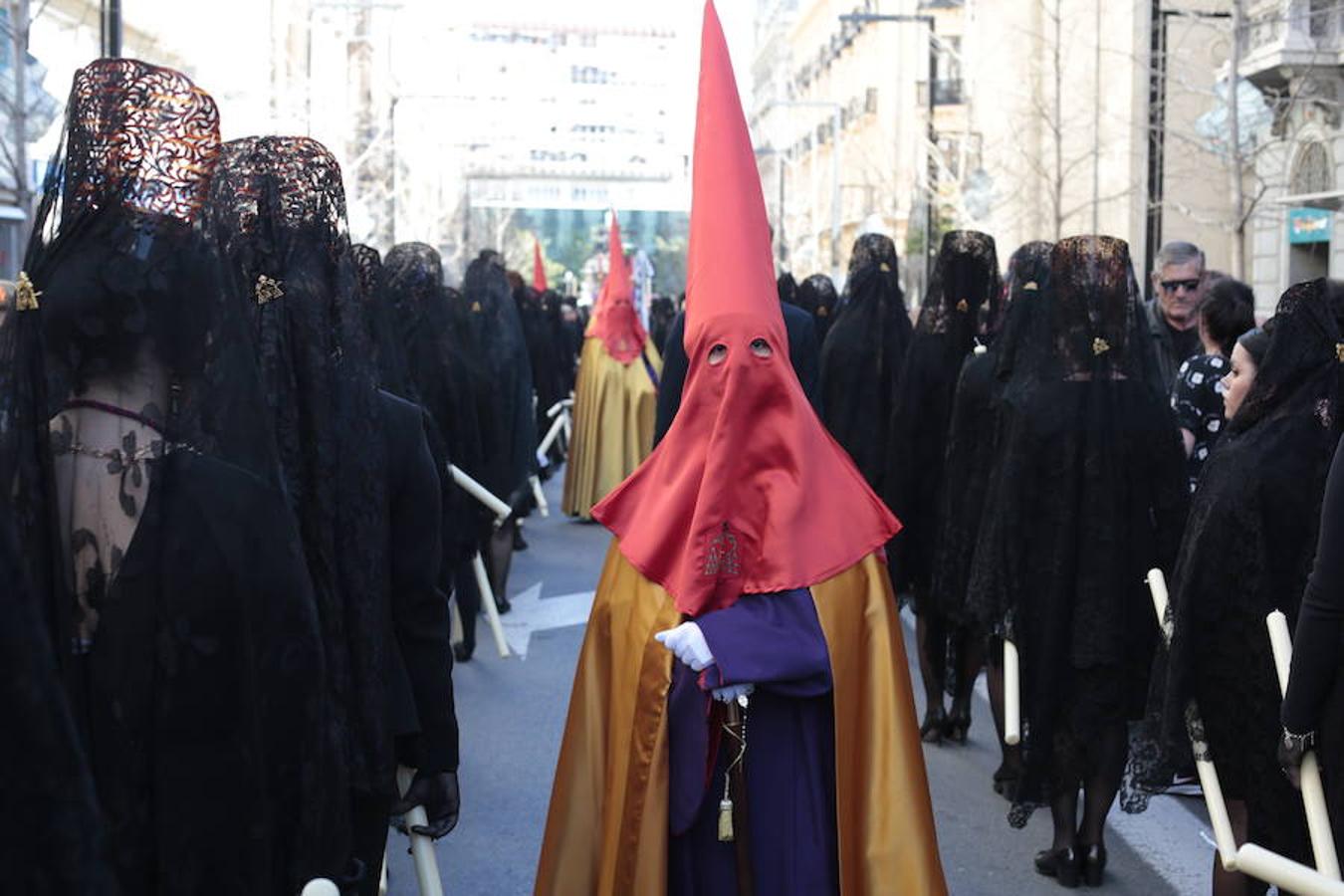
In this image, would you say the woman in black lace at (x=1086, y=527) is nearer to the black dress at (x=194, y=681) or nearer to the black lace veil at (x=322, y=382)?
the black lace veil at (x=322, y=382)

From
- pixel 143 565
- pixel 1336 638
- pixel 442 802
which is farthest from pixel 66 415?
pixel 1336 638

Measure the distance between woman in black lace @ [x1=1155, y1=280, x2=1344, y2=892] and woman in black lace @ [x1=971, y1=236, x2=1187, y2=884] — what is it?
105 centimetres

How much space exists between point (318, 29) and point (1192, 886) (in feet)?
179

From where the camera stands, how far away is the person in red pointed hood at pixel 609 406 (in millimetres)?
15742

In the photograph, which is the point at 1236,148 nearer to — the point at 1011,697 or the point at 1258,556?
the point at 1011,697

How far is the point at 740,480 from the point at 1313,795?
4.48ft

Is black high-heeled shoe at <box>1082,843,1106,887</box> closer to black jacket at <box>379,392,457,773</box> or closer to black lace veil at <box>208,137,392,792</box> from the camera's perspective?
black jacket at <box>379,392,457,773</box>

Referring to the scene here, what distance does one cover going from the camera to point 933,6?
5831cm

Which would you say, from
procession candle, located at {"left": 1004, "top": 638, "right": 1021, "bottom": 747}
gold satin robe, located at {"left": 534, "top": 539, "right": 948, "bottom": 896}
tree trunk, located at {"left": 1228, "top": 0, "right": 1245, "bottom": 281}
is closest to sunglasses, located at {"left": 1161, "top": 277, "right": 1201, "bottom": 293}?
procession candle, located at {"left": 1004, "top": 638, "right": 1021, "bottom": 747}

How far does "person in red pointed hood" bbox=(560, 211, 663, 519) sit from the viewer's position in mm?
15742

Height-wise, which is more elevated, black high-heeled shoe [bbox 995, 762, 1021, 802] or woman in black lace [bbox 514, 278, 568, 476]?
woman in black lace [bbox 514, 278, 568, 476]

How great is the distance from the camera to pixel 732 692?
3771 millimetres

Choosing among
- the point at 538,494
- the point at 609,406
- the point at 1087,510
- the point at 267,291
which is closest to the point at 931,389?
the point at 1087,510

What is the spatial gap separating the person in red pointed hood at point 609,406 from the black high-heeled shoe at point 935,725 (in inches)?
311
